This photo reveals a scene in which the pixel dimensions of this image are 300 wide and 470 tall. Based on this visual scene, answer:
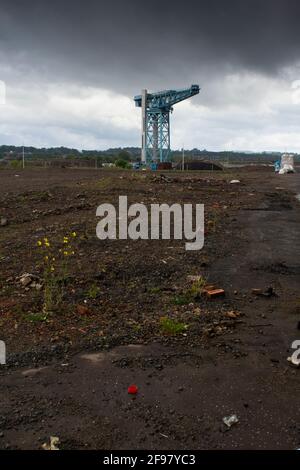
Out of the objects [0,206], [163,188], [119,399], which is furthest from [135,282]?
[163,188]

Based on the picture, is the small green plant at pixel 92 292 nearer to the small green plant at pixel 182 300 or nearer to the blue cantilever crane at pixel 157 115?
the small green plant at pixel 182 300

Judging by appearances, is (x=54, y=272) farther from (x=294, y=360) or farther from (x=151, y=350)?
(x=294, y=360)

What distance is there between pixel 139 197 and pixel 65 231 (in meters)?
4.52

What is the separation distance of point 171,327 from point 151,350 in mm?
410

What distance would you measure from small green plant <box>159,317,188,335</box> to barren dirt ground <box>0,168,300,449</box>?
0.11 ft

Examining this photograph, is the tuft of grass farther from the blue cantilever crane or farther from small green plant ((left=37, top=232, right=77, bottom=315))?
the blue cantilever crane

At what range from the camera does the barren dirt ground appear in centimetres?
281

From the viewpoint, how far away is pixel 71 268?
19.2ft

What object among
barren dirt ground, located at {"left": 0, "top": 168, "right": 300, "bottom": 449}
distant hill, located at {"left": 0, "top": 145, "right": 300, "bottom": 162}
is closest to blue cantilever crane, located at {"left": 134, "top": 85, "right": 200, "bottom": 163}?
distant hill, located at {"left": 0, "top": 145, "right": 300, "bottom": 162}

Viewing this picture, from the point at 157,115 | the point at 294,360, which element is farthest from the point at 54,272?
the point at 157,115

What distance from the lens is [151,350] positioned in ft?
12.5

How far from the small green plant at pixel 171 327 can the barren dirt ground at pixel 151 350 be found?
3 centimetres

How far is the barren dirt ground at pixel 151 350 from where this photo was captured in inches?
110

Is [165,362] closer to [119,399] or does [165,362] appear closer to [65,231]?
[119,399]
